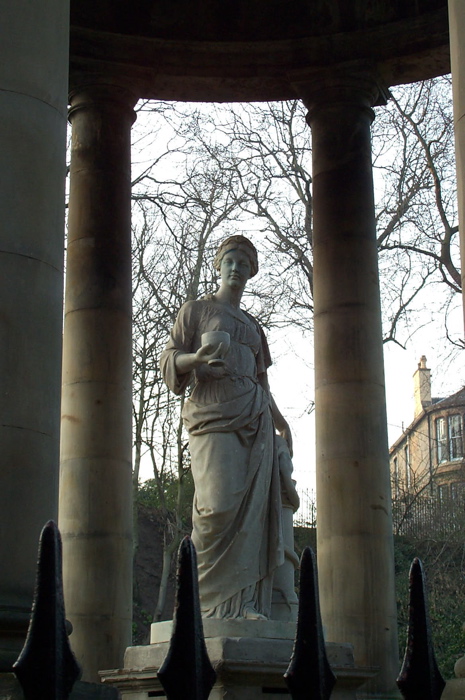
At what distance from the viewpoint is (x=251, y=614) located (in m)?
16.4

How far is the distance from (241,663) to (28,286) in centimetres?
586

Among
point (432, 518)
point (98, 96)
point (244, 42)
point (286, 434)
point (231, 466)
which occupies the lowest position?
point (231, 466)

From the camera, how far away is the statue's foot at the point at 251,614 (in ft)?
53.5

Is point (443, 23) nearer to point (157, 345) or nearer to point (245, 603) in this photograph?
point (245, 603)

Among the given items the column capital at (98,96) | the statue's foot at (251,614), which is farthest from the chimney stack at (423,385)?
the statue's foot at (251,614)

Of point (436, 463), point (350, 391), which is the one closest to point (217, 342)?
point (350, 391)

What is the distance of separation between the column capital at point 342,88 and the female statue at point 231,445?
8.08 metres

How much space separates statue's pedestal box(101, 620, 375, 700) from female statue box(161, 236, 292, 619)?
578 mm

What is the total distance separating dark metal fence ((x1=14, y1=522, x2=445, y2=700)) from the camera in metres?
5.75

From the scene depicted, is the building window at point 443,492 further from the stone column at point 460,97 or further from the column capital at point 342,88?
the stone column at point 460,97

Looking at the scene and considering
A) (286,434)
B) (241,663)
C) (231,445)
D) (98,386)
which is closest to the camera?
(241,663)

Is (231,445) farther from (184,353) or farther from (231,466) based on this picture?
(184,353)

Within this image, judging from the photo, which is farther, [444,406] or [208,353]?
[444,406]

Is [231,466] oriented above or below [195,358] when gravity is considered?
below
